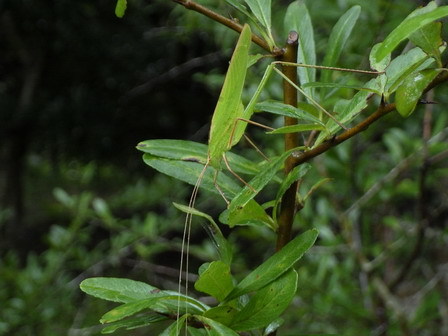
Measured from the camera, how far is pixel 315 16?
131cm

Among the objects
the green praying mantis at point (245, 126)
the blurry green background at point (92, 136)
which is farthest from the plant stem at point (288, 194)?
the blurry green background at point (92, 136)

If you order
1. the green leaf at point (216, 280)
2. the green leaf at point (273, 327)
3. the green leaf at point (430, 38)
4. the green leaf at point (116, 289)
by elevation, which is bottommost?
the green leaf at point (273, 327)

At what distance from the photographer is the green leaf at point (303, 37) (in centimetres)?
50

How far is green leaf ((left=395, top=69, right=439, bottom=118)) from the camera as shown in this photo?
37 cm

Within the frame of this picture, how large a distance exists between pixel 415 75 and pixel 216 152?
14 centimetres

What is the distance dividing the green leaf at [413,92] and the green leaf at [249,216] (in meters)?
0.12

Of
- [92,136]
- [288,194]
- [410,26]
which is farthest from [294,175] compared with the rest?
[92,136]

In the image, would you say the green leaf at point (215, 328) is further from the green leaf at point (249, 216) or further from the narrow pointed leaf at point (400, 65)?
the narrow pointed leaf at point (400, 65)

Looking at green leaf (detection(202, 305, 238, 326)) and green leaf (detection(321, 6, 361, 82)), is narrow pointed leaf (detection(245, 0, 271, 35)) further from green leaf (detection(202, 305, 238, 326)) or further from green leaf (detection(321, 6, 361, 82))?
green leaf (detection(202, 305, 238, 326))

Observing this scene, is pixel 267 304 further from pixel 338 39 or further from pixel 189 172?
pixel 338 39

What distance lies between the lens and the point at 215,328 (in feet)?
1.25

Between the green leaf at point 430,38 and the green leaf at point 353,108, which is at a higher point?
the green leaf at point 430,38

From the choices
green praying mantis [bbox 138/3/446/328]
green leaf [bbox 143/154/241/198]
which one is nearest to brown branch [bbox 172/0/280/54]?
green praying mantis [bbox 138/3/446/328]

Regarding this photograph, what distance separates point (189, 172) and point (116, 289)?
0.11 metres
